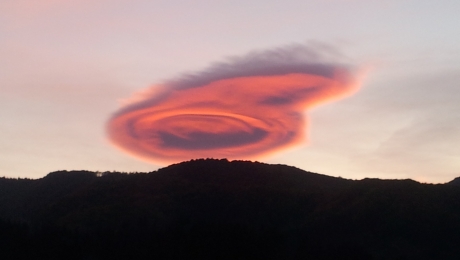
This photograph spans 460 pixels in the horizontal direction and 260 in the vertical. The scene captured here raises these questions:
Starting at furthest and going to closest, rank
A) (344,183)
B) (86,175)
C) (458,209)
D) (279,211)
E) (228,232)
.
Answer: (86,175) < (344,183) < (279,211) < (458,209) < (228,232)

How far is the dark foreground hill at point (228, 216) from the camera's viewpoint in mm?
38344

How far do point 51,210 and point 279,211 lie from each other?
18.8m

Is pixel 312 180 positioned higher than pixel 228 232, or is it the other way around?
pixel 312 180

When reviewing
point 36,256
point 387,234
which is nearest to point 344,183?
point 387,234

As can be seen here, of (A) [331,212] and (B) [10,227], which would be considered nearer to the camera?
(B) [10,227]

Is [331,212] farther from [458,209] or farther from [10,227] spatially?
[10,227]

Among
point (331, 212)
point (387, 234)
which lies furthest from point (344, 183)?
point (387, 234)

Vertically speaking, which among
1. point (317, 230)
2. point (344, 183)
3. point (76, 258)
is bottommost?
point (76, 258)

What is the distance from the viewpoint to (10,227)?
41562 mm

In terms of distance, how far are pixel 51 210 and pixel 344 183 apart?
26.0 meters

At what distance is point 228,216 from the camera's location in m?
52.2

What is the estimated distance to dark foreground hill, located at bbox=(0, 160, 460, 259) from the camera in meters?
38.3

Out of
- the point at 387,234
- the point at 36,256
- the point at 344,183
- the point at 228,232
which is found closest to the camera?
the point at 36,256

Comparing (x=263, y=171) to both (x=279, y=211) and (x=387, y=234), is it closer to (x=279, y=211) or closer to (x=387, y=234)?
(x=279, y=211)
